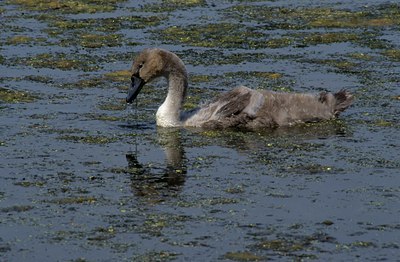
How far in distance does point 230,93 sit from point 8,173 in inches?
114

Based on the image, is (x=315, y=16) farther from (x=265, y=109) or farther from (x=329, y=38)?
(x=265, y=109)

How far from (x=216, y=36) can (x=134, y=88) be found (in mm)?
3794

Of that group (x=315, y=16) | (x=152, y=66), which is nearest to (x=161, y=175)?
(x=152, y=66)

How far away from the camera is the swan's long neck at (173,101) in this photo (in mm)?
12750

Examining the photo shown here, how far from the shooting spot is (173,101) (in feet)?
42.7

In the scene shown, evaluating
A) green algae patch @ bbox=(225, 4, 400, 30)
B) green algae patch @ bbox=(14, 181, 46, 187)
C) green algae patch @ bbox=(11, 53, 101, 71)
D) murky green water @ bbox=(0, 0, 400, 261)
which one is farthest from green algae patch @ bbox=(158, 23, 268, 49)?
green algae patch @ bbox=(14, 181, 46, 187)

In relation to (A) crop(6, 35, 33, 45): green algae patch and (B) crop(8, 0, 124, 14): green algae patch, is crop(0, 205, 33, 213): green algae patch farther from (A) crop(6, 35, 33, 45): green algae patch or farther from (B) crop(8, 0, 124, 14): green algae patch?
(B) crop(8, 0, 124, 14): green algae patch

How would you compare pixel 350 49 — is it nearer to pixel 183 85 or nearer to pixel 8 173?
pixel 183 85

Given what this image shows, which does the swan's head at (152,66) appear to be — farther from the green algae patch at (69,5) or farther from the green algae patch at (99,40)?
the green algae patch at (69,5)

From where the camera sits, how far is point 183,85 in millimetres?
13109

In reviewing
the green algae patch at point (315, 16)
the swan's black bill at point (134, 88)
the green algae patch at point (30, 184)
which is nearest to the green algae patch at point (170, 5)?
the green algae patch at point (315, 16)

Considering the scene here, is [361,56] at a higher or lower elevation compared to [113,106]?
higher

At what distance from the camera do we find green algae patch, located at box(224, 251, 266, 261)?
8508 millimetres

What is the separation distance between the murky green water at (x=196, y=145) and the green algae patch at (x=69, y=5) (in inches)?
2.6
